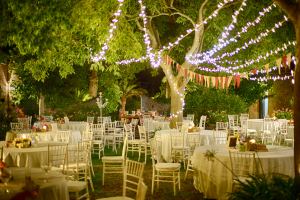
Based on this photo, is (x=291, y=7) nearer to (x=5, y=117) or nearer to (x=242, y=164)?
(x=242, y=164)

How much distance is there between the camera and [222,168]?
725 centimetres

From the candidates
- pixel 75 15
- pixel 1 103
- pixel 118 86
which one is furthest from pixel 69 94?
pixel 75 15

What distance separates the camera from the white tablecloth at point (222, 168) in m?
7.02

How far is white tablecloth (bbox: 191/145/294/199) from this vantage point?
7020 mm

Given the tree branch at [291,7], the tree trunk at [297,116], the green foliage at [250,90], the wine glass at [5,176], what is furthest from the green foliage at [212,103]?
the wine glass at [5,176]

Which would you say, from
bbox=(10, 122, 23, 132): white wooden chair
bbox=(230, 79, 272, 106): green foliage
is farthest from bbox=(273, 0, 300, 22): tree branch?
bbox=(230, 79, 272, 106): green foliage

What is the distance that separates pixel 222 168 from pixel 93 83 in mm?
15385

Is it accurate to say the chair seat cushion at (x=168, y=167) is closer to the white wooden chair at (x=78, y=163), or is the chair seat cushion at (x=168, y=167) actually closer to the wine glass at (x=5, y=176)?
the white wooden chair at (x=78, y=163)

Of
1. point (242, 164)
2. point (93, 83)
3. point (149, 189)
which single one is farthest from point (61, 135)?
point (93, 83)

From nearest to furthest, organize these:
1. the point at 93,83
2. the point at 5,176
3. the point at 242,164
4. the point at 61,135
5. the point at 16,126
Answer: the point at 5,176 < the point at 242,164 < the point at 61,135 < the point at 16,126 < the point at 93,83

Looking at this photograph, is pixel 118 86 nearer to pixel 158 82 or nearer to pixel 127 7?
pixel 158 82

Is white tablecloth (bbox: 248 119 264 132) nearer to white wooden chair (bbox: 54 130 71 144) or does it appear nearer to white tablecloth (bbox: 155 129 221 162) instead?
white tablecloth (bbox: 155 129 221 162)

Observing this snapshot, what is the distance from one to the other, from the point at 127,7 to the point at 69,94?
8.98 metres

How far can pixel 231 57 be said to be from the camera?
16.4m
